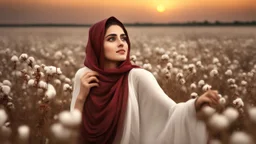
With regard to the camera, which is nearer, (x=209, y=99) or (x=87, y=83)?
(x=209, y=99)

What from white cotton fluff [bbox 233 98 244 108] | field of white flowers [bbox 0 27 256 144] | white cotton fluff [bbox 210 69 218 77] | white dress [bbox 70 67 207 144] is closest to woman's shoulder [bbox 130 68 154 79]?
white dress [bbox 70 67 207 144]

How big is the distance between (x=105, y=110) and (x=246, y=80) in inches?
59.4

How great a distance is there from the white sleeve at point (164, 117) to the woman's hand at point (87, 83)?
0.60 feet

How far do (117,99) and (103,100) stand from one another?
0.06 meters

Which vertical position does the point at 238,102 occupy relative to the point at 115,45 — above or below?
below

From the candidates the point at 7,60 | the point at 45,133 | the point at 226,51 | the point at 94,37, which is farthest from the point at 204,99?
the point at 226,51

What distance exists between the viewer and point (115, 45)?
1.95 meters

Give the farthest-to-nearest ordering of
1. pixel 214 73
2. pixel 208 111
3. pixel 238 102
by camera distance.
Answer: pixel 214 73 < pixel 238 102 < pixel 208 111

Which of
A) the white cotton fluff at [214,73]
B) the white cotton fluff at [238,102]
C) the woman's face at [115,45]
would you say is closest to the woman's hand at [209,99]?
the woman's face at [115,45]

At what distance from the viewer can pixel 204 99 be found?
1.61m

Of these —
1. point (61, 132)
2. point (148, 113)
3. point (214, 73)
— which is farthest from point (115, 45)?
point (214, 73)

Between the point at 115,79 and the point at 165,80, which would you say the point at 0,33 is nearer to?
the point at 165,80

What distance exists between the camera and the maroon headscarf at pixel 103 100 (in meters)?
1.88

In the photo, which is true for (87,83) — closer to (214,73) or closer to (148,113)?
(148,113)
